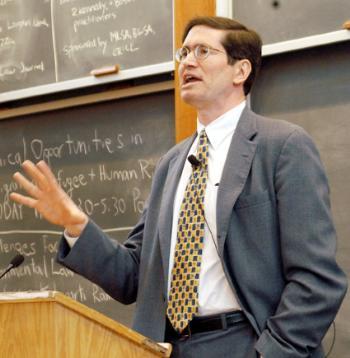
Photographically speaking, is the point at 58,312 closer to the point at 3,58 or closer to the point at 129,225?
the point at 129,225

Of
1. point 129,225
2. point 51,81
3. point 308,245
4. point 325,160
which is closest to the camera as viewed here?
point 308,245

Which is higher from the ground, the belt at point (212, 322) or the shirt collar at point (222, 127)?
the shirt collar at point (222, 127)

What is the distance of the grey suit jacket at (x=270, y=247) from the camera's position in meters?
1.56

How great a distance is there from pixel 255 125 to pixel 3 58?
188cm

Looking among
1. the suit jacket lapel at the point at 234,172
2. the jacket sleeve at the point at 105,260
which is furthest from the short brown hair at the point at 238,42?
the jacket sleeve at the point at 105,260

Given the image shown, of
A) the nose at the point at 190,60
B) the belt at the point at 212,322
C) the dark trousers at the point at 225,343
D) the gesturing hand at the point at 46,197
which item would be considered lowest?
the dark trousers at the point at 225,343

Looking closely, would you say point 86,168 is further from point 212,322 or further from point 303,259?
point 303,259

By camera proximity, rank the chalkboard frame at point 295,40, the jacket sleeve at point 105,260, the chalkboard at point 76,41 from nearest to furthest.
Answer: the jacket sleeve at point 105,260, the chalkboard frame at point 295,40, the chalkboard at point 76,41

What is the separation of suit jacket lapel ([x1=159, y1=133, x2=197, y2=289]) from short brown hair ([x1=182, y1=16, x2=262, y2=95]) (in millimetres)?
273

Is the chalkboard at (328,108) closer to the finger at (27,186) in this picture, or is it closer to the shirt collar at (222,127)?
the shirt collar at (222,127)

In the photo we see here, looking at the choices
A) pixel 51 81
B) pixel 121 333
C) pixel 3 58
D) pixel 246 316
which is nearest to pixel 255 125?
pixel 246 316

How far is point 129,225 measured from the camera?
Result: 2.85 meters

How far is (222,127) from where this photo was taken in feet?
6.13

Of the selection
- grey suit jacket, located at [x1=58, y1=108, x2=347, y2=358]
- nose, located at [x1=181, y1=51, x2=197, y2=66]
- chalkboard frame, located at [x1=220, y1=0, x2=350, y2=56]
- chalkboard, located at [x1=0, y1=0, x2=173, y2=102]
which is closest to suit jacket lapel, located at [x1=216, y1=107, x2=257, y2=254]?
grey suit jacket, located at [x1=58, y1=108, x2=347, y2=358]
